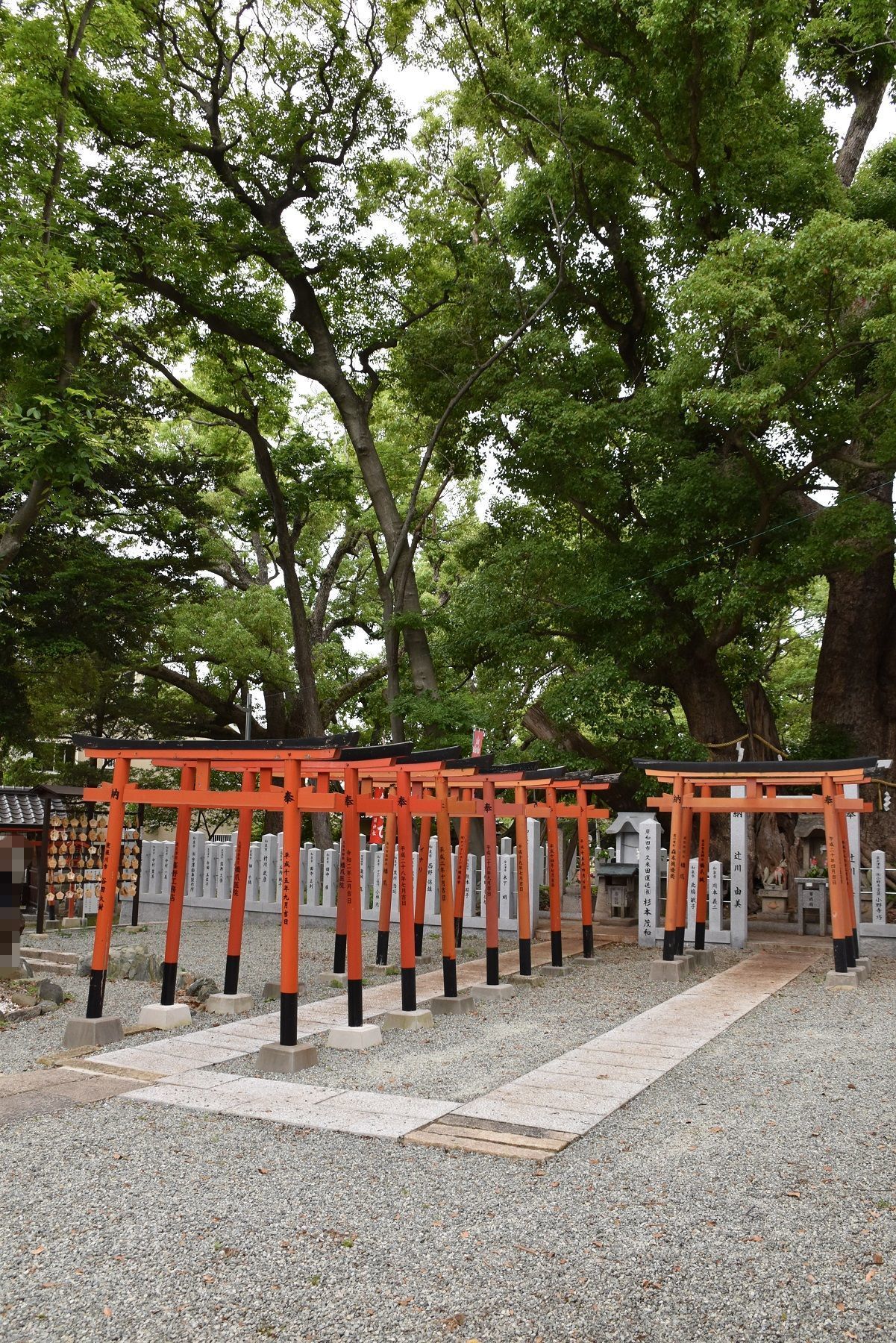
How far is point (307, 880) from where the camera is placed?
14.9 metres

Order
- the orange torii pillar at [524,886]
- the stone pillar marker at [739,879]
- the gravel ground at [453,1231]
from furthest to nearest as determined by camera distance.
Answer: the stone pillar marker at [739,879] → the orange torii pillar at [524,886] → the gravel ground at [453,1231]

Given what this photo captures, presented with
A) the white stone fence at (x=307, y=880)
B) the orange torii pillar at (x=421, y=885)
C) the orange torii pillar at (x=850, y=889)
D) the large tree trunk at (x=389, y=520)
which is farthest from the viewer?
the large tree trunk at (x=389, y=520)

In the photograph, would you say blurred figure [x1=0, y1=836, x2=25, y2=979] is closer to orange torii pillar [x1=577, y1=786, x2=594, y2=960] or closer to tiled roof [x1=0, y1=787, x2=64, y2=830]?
tiled roof [x1=0, y1=787, x2=64, y2=830]

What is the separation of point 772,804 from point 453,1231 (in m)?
7.51

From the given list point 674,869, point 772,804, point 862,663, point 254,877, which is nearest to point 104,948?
Result: point 674,869

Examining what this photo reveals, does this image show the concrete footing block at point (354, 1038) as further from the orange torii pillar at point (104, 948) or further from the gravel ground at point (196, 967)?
the orange torii pillar at point (104, 948)

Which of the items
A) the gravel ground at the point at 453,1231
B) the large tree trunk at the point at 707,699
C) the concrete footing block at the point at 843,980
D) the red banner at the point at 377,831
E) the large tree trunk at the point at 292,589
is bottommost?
the gravel ground at the point at 453,1231

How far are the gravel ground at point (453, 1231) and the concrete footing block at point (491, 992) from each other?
356cm

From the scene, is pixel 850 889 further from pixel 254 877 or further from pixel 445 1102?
pixel 254 877

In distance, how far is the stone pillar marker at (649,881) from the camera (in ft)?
42.7

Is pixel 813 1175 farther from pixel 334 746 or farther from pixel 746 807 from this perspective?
pixel 746 807

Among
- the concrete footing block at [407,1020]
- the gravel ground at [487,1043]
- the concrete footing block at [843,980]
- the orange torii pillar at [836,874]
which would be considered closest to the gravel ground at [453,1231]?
the gravel ground at [487,1043]

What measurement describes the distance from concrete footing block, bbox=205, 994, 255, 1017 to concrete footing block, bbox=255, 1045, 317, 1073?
1.77 metres

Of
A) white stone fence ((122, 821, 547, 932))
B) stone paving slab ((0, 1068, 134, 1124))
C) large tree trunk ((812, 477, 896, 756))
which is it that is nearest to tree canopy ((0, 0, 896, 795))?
large tree trunk ((812, 477, 896, 756))
